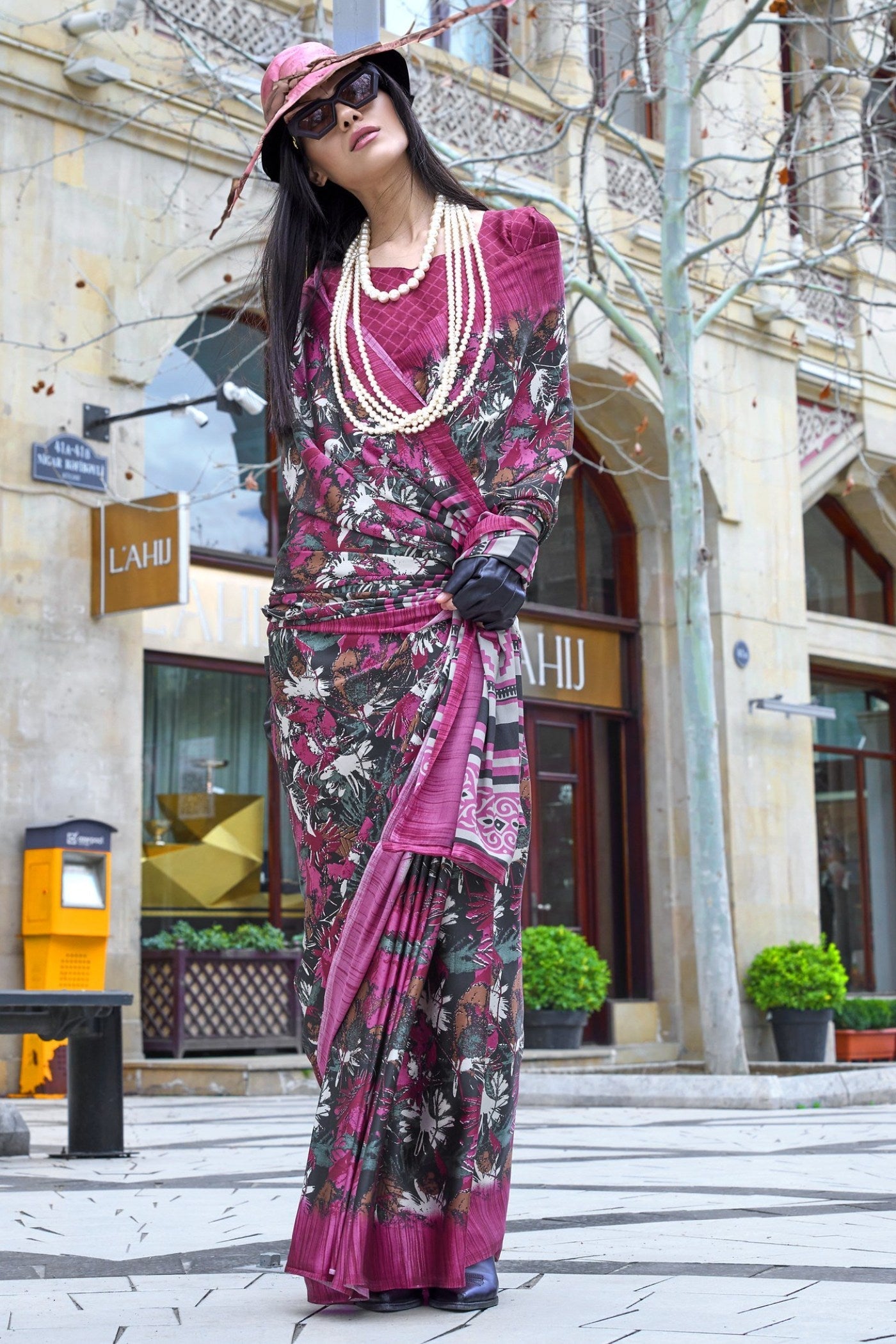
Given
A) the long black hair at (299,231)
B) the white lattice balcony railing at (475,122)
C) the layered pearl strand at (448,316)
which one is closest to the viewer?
the layered pearl strand at (448,316)

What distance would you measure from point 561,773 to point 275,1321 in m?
13.2

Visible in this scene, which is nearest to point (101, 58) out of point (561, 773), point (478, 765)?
point (561, 773)

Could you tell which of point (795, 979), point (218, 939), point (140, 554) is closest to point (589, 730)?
point (795, 979)

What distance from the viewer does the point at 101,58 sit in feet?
36.6

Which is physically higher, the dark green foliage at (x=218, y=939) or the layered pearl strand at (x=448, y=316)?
the layered pearl strand at (x=448, y=316)

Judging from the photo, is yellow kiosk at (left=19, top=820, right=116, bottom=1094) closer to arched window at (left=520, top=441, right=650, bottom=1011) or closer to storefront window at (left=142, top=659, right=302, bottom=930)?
storefront window at (left=142, top=659, right=302, bottom=930)

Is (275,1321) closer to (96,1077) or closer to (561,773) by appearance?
(96,1077)

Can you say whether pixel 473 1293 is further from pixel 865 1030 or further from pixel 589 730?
pixel 865 1030

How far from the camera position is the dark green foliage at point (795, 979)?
14789mm

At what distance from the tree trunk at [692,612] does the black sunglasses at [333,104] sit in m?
7.67

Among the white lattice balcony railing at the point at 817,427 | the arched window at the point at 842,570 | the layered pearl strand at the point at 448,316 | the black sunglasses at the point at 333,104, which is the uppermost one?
the white lattice balcony railing at the point at 817,427

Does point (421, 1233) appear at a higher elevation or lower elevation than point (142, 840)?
lower

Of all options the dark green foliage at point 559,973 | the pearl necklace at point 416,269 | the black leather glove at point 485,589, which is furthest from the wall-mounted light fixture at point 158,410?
the black leather glove at point 485,589

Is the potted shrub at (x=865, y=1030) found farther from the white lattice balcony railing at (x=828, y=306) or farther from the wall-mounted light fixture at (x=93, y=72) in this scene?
the wall-mounted light fixture at (x=93, y=72)
